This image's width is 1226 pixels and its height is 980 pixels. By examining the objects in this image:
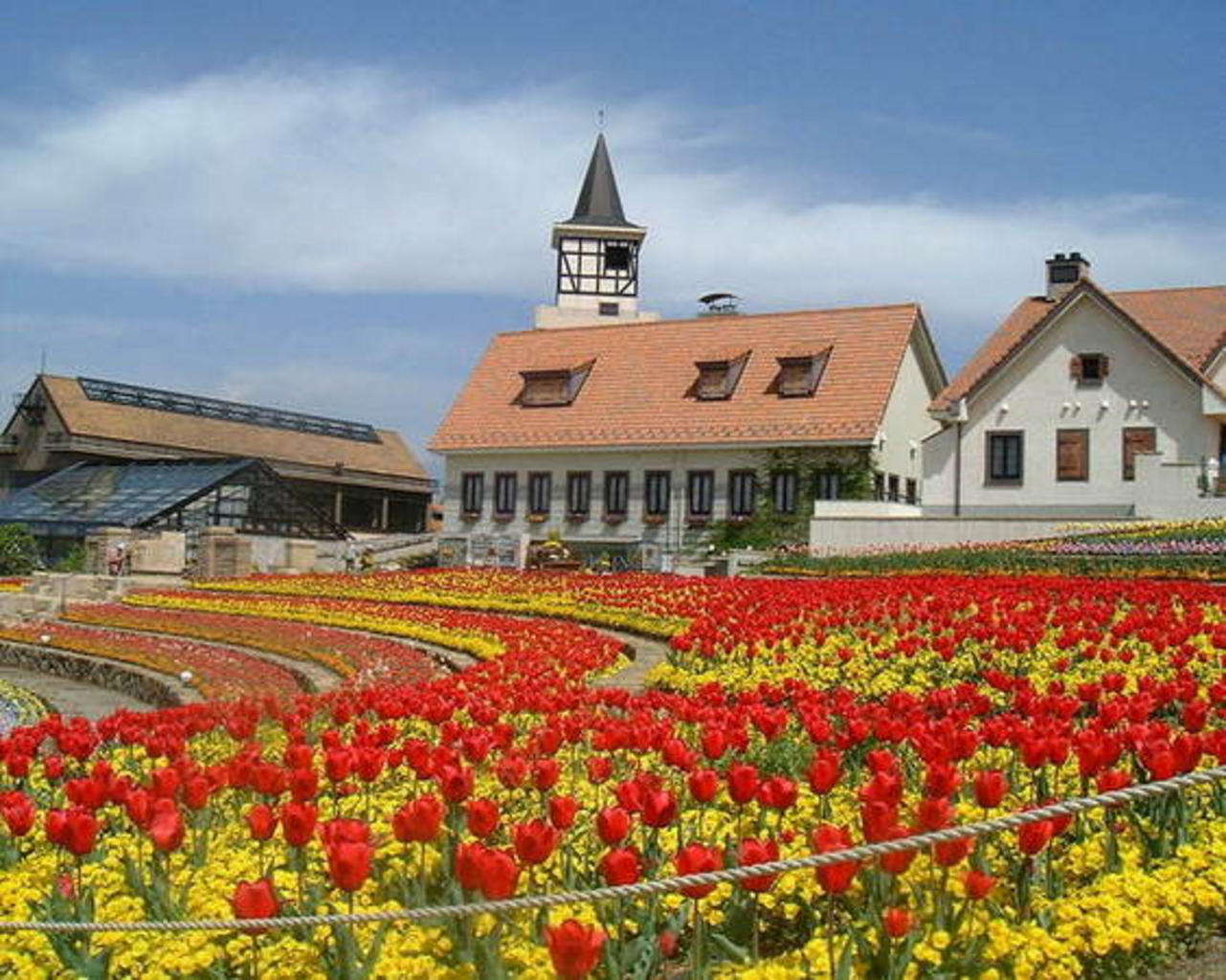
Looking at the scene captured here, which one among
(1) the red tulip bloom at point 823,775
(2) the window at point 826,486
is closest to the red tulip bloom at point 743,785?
(1) the red tulip bloom at point 823,775

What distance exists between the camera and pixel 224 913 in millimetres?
5465

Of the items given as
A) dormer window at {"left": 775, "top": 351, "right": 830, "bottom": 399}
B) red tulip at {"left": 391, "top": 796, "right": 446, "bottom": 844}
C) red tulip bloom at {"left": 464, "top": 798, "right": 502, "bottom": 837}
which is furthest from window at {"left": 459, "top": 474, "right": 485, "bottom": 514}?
red tulip at {"left": 391, "top": 796, "right": 446, "bottom": 844}

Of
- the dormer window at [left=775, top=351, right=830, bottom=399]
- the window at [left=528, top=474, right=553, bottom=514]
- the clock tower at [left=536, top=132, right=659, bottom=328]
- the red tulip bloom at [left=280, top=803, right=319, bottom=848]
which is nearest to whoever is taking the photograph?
the red tulip bloom at [left=280, top=803, right=319, bottom=848]

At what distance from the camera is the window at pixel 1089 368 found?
132 feet

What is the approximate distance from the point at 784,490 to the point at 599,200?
107 feet

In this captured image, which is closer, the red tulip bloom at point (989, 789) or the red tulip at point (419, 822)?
the red tulip at point (419, 822)

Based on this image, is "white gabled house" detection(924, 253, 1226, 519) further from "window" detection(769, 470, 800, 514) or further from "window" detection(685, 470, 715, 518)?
"window" detection(685, 470, 715, 518)

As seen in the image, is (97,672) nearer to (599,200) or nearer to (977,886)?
(977,886)

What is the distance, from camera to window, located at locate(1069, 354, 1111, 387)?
40312mm

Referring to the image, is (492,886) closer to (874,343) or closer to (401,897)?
(401,897)

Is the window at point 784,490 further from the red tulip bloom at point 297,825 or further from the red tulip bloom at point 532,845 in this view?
the red tulip bloom at point 532,845

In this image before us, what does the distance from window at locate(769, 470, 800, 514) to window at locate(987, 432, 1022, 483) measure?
18.9 feet

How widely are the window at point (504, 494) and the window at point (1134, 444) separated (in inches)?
785

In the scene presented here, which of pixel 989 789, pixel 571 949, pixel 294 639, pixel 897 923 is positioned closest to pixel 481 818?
pixel 571 949
